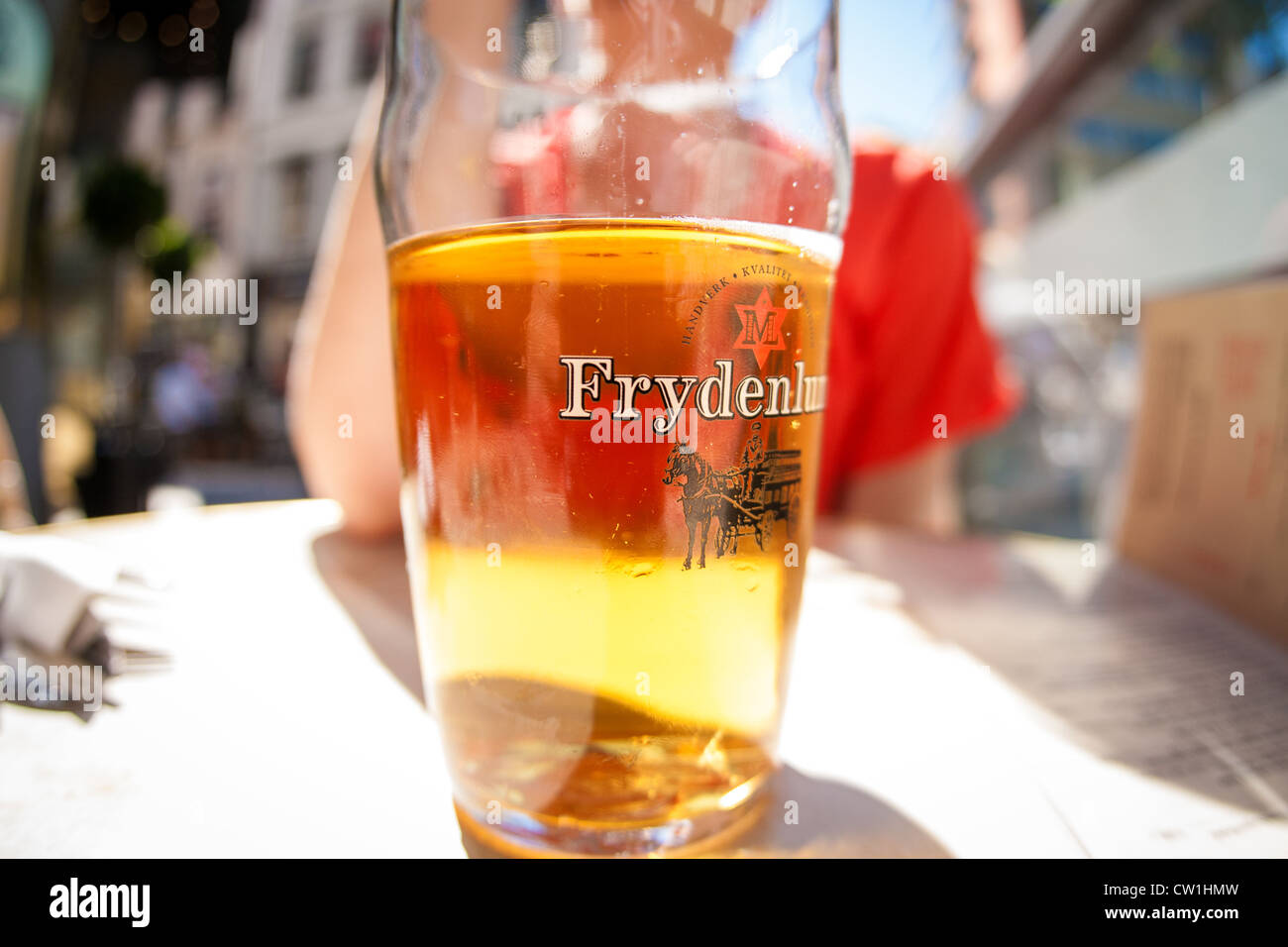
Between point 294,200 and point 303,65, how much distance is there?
1893 mm

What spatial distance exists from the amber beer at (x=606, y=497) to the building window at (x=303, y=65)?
12.0 meters

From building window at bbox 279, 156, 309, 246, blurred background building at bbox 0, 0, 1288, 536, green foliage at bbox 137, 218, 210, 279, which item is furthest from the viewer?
building window at bbox 279, 156, 309, 246

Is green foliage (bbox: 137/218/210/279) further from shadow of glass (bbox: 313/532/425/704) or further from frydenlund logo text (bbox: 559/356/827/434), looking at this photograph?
frydenlund logo text (bbox: 559/356/827/434)

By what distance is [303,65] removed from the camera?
10523 millimetres

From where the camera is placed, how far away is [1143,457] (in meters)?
0.92

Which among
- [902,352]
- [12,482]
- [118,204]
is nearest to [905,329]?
[902,352]

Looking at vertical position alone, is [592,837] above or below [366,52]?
below

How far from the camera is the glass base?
30 cm

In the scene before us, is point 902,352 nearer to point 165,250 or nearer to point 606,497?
point 606,497

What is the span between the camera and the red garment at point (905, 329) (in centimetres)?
139

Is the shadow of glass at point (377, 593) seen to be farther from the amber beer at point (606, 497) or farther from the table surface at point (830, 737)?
the amber beer at point (606, 497)

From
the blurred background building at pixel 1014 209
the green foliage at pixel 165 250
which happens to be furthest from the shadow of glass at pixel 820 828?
the green foliage at pixel 165 250

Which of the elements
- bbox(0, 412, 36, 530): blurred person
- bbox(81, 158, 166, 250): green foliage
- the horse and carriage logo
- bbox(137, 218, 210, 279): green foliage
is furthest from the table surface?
bbox(137, 218, 210, 279): green foliage
